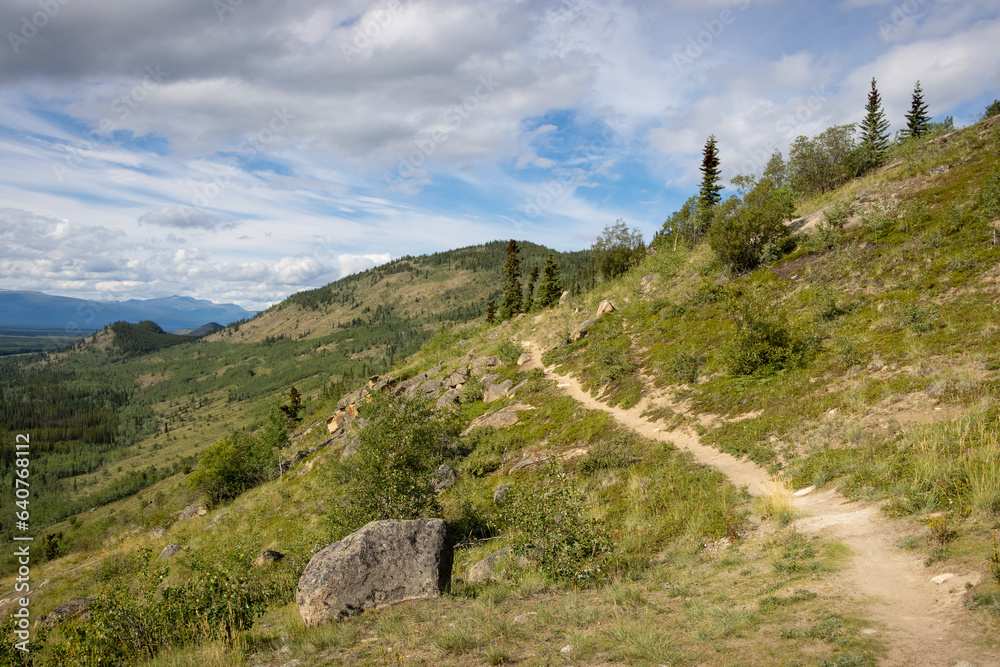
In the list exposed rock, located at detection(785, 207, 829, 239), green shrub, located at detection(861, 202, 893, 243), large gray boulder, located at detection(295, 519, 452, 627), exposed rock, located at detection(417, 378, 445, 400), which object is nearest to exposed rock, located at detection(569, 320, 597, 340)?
exposed rock, located at detection(417, 378, 445, 400)

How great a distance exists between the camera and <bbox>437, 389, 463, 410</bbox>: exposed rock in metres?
39.1

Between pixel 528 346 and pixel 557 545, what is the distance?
3562 cm

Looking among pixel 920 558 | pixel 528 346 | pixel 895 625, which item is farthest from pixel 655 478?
pixel 528 346

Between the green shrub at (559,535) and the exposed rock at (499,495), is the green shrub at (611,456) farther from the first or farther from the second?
the green shrub at (559,535)

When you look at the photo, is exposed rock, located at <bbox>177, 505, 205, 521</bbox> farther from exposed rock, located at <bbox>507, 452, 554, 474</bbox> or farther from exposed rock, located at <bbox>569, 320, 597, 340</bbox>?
exposed rock, located at <bbox>569, 320, 597, 340</bbox>

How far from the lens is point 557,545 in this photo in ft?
33.2

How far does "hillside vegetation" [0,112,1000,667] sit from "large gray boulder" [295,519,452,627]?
15.2 inches

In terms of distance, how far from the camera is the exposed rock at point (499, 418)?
3027 centimetres


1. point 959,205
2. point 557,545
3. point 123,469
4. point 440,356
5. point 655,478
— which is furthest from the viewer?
point 123,469

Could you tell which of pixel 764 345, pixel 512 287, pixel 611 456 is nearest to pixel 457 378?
pixel 611 456

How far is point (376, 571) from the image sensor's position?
9.67 m

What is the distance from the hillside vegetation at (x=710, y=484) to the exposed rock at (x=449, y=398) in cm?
608

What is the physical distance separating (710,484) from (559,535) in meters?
5.99

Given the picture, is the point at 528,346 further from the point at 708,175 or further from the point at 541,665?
the point at 708,175
